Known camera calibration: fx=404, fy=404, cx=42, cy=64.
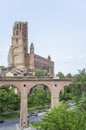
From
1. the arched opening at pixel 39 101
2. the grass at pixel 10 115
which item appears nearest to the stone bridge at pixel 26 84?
the grass at pixel 10 115

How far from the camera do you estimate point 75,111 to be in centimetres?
5244

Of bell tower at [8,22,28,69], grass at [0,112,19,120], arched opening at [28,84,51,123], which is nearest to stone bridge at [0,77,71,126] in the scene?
grass at [0,112,19,120]

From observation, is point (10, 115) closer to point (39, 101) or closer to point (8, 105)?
point (8, 105)

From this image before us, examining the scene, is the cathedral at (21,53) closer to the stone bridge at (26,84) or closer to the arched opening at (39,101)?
the arched opening at (39,101)

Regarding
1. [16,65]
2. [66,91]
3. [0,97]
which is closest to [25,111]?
[0,97]

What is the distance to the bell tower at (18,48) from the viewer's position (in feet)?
500

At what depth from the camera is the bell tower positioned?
15225cm

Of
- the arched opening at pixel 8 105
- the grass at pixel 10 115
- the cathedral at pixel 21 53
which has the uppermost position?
the cathedral at pixel 21 53

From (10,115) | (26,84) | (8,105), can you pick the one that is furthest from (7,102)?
(26,84)

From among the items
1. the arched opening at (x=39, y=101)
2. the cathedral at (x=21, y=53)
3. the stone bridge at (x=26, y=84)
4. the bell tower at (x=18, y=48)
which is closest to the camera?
the stone bridge at (x=26, y=84)

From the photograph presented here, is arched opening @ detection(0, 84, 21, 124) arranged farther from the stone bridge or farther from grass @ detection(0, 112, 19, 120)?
the stone bridge

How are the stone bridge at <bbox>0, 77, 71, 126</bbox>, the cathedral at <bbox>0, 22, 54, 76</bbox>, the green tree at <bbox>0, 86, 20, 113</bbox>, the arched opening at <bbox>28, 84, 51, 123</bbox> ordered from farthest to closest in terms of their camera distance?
the cathedral at <bbox>0, 22, 54, 76</bbox>, the arched opening at <bbox>28, 84, 51, 123</bbox>, the green tree at <bbox>0, 86, 20, 113</bbox>, the stone bridge at <bbox>0, 77, 71, 126</bbox>

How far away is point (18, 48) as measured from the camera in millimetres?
153375

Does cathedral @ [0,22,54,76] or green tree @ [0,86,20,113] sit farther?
cathedral @ [0,22,54,76]
